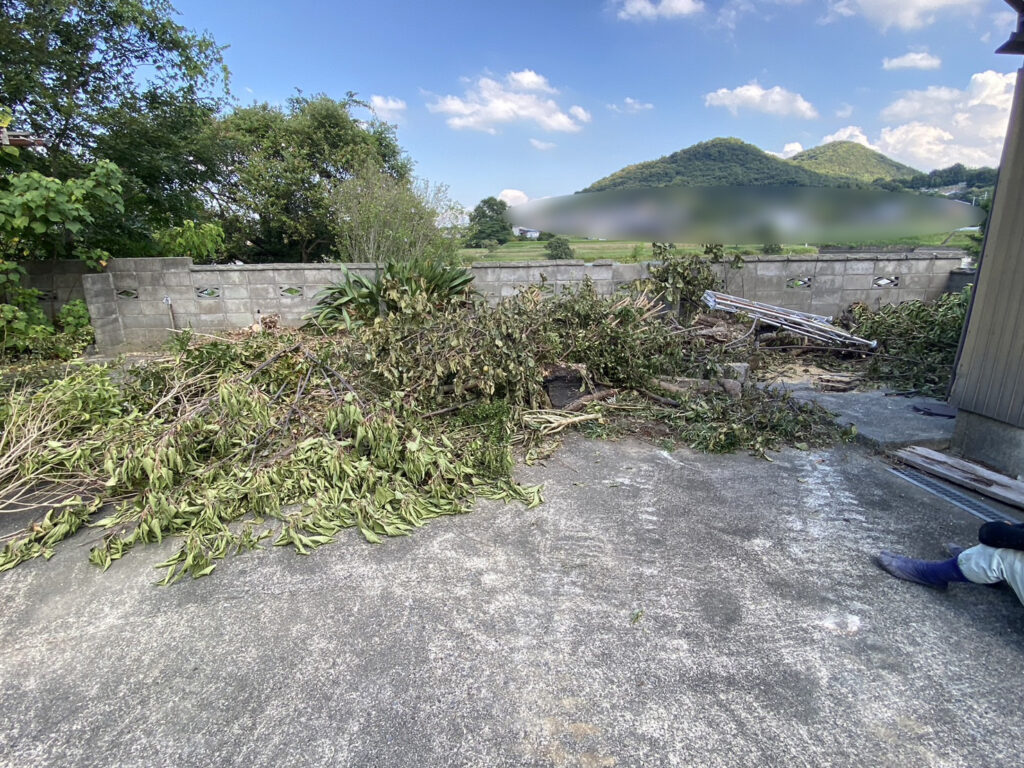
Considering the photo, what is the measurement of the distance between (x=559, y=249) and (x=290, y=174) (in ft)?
29.4

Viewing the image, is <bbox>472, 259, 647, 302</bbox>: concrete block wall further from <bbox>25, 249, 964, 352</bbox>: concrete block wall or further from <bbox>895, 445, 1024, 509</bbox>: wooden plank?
<bbox>895, 445, 1024, 509</bbox>: wooden plank

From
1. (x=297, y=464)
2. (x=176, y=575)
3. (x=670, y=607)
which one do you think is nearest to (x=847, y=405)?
(x=670, y=607)

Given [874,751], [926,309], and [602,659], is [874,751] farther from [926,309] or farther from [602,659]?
[926,309]

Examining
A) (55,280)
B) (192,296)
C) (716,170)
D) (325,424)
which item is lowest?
(325,424)

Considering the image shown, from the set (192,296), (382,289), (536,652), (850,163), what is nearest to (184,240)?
(192,296)

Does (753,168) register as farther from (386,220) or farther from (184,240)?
(184,240)

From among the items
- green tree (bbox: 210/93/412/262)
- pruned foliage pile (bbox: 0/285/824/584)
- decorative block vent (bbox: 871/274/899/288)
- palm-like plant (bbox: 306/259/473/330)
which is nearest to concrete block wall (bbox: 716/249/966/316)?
decorative block vent (bbox: 871/274/899/288)

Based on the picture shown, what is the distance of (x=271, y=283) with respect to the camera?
6.41 metres

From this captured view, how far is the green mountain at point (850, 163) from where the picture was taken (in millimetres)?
7360

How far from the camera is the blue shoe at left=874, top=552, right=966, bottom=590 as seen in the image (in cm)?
220

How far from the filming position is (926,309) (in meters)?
6.42

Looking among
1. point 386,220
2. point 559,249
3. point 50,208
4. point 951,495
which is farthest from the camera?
point 386,220

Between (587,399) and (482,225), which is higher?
(482,225)

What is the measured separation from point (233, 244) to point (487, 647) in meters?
14.6
